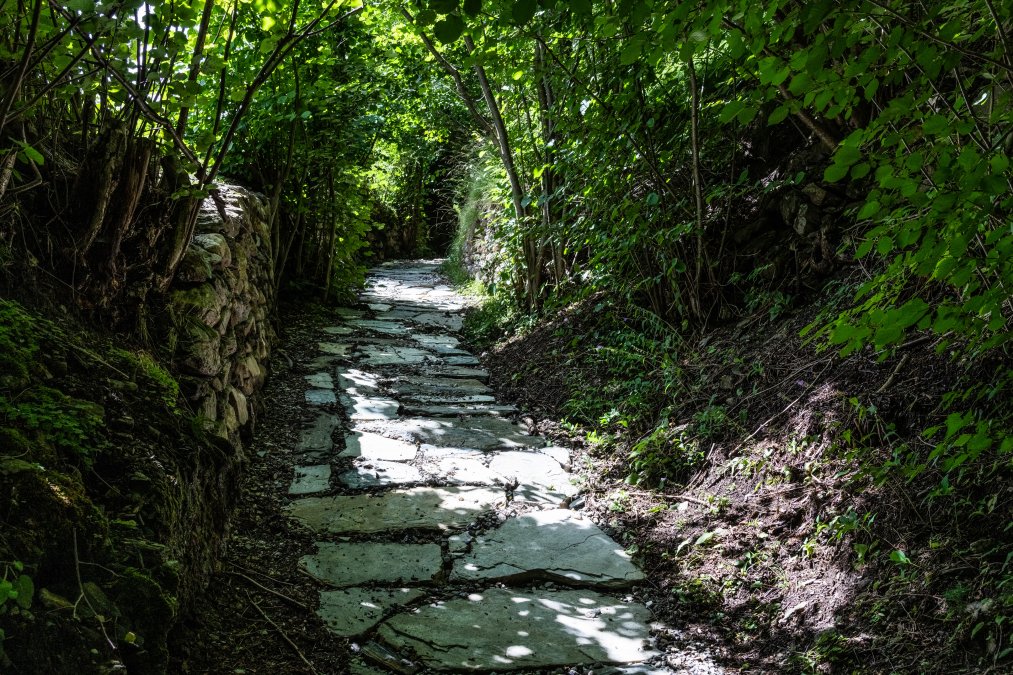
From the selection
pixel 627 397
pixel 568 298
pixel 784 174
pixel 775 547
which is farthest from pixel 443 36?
pixel 568 298

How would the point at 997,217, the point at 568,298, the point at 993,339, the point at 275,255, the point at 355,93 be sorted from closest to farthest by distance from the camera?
1. the point at 993,339
2. the point at 997,217
3. the point at 568,298
4. the point at 275,255
5. the point at 355,93

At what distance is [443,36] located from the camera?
1.73 m

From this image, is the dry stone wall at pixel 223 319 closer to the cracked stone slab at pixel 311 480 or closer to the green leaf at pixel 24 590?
the cracked stone slab at pixel 311 480

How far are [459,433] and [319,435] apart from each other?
0.93 meters

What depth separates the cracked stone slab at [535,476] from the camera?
387 centimetres

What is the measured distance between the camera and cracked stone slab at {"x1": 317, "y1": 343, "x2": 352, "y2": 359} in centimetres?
663

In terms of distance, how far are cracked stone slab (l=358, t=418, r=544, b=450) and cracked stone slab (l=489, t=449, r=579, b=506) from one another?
213mm

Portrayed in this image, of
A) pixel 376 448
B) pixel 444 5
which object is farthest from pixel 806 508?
pixel 376 448

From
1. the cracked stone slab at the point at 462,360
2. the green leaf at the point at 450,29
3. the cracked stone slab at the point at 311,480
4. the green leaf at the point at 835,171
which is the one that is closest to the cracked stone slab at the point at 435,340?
the cracked stone slab at the point at 462,360

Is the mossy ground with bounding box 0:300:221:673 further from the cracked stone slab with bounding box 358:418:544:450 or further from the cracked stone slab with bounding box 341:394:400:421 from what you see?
the cracked stone slab with bounding box 341:394:400:421

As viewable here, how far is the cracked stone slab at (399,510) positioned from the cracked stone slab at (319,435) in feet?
2.31

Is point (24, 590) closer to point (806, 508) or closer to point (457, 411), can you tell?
point (806, 508)

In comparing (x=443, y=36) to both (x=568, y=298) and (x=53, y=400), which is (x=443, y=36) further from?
(x=568, y=298)

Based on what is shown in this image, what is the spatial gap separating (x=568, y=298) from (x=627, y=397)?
1.64 meters
